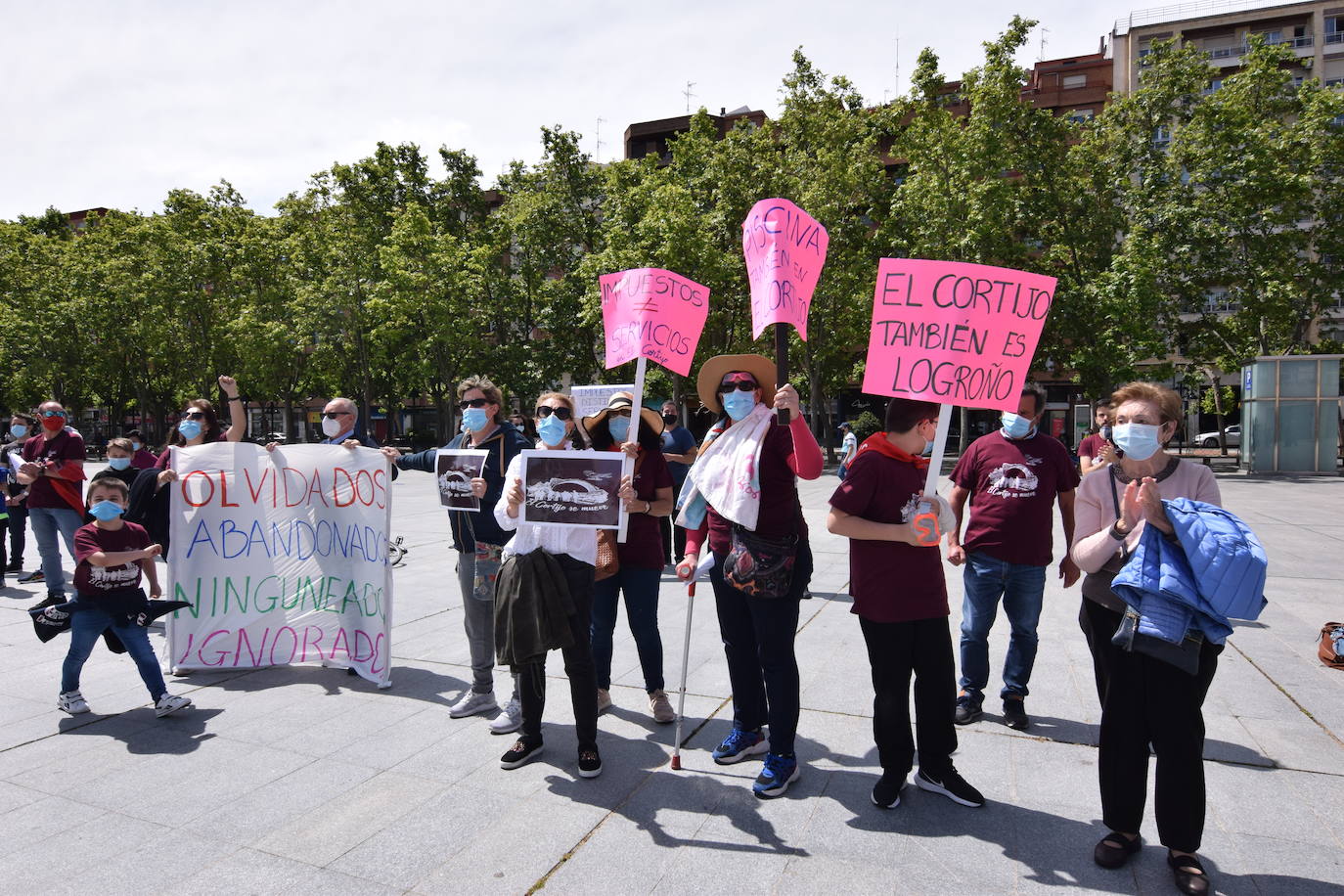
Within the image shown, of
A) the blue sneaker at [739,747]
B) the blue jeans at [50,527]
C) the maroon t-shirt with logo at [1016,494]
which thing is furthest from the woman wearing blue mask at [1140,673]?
the blue jeans at [50,527]

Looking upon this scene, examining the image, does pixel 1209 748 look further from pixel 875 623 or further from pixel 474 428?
pixel 474 428

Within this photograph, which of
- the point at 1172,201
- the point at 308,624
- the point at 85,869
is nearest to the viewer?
the point at 85,869

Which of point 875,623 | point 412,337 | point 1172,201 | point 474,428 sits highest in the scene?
point 1172,201

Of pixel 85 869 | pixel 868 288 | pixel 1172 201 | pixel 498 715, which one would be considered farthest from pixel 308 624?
pixel 1172 201

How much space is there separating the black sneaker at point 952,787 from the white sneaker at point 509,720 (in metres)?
2.14

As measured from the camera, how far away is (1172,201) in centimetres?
2752

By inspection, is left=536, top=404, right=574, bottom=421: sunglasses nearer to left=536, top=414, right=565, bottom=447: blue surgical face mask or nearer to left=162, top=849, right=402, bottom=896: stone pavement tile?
left=536, top=414, right=565, bottom=447: blue surgical face mask

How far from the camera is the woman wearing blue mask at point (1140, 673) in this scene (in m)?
2.91

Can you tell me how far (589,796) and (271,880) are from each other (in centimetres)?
132

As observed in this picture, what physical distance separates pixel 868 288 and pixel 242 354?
29038 mm

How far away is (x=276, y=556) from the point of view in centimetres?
569

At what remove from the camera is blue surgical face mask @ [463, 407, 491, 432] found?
15.7 ft

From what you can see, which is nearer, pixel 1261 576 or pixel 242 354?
pixel 1261 576

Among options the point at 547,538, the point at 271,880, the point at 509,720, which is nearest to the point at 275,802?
the point at 271,880
